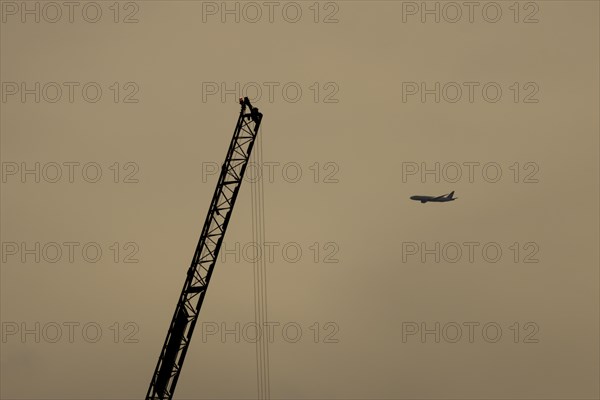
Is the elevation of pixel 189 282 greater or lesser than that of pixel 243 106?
lesser

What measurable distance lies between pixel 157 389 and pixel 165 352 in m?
3.34

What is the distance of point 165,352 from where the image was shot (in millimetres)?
92938

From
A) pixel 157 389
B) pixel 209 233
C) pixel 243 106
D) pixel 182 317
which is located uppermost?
pixel 243 106

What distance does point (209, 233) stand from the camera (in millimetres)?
97250

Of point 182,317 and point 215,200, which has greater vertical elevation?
point 215,200

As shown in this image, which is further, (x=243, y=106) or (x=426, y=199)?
(x=426, y=199)

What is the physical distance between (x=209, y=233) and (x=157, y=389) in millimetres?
13292

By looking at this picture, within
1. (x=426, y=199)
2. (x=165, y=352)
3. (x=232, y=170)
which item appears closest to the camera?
(x=165, y=352)

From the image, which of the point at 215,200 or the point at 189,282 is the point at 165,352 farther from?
the point at 215,200

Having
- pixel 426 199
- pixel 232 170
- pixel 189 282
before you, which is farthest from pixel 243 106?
pixel 426 199

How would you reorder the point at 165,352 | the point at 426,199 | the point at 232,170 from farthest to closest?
1. the point at 426,199
2. the point at 232,170
3. the point at 165,352

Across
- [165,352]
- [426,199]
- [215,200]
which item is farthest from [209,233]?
[426,199]

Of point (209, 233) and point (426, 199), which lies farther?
point (426, 199)

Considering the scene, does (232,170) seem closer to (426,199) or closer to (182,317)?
(182,317)
